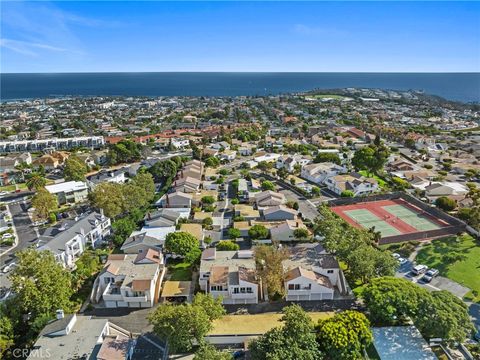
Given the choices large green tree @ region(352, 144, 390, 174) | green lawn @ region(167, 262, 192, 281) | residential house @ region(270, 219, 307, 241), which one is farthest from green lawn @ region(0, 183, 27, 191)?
large green tree @ region(352, 144, 390, 174)

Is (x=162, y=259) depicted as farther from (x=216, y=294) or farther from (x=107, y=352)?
(x=107, y=352)

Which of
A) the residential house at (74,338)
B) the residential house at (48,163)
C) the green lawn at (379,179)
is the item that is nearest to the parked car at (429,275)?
the residential house at (74,338)

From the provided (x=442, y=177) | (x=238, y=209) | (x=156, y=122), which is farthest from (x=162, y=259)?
(x=156, y=122)

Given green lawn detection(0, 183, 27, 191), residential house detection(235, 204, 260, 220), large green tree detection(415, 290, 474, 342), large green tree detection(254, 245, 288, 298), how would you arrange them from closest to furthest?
large green tree detection(415, 290, 474, 342) < large green tree detection(254, 245, 288, 298) < residential house detection(235, 204, 260, 220) < green lawn detection(0, 183, 27, 191)

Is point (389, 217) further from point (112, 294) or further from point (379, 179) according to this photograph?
point (112, 294)

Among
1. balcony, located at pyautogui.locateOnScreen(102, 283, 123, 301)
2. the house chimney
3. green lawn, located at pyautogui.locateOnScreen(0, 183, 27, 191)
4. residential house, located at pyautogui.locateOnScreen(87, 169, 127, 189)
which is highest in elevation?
the house chimney

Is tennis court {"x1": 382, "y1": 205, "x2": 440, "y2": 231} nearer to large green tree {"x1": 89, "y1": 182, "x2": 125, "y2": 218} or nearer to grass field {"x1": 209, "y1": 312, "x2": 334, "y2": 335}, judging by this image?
grass field {"x1": 209, "y1": 312, "x2": 334, "y2": 335}

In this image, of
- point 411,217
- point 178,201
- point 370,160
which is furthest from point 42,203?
point 370,160
